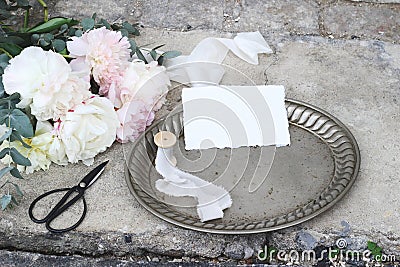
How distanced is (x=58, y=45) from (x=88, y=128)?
29 cm

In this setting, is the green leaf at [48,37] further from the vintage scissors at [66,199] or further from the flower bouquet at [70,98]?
the vintage scissors at [66,199]

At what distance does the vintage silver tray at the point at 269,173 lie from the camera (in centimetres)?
147

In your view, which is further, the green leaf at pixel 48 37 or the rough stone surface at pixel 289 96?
the green leaf at pixel 48 37

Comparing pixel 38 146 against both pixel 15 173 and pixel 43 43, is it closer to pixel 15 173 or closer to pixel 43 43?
pixel 15 173

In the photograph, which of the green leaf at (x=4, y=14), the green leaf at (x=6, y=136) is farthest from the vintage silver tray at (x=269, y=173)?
the green leaf at (x=4, y=14)

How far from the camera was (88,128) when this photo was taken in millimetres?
1531

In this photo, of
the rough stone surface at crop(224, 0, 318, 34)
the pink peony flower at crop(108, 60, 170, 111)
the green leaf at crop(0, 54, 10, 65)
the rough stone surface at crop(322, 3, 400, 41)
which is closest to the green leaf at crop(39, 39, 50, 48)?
the green leaf at crop(0, 54, 10, 65)

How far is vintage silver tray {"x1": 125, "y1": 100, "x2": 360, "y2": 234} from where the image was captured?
1.47 m

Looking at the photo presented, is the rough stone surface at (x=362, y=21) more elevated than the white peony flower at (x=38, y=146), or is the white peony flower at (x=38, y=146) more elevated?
the rough stone surface at (x=362, y=21)

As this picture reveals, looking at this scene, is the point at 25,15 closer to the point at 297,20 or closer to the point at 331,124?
the point at 297,20

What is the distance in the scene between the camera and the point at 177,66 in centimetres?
184

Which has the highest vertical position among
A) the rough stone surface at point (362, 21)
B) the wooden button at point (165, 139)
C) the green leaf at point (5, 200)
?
the rough stone surface at point (362, 21)

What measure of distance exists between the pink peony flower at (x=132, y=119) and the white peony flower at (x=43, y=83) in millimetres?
116

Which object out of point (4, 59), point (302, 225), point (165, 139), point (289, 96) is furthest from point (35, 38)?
point (302, 225)
